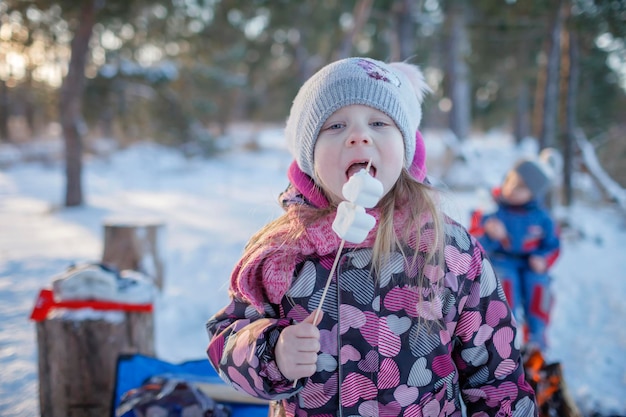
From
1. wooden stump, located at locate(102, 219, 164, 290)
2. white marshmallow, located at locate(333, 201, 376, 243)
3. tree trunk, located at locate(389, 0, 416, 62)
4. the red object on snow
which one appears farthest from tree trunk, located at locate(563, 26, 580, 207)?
white marshmallow, located at locate(333, 201, 376, 243)

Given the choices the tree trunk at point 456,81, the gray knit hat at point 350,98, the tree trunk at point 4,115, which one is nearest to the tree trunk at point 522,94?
the tree trunk at point 456,81

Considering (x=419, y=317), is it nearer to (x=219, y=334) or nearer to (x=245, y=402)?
(x=219, y=334)

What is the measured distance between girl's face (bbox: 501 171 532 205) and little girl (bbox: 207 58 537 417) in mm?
2433

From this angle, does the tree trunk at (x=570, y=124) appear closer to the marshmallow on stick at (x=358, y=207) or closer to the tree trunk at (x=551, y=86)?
the tree trunk at (x=551, y=86)

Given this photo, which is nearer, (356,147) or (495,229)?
(356,147)

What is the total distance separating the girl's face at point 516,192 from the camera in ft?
11.7

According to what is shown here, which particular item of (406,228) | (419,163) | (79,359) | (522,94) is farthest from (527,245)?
(522,94)

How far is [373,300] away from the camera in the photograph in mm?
1338

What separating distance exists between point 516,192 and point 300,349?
298 cm

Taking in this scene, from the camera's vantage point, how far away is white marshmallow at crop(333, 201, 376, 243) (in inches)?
44.8

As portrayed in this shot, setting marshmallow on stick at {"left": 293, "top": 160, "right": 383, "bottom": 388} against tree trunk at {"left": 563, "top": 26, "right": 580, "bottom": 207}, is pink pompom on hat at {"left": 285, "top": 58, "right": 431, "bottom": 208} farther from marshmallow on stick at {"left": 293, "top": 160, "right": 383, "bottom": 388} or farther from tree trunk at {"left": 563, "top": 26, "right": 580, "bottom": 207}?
tree trunk at {"left": 563, "top": 26, "right": 580, "bottom": 207}

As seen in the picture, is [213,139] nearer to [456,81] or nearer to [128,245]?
[456,81]

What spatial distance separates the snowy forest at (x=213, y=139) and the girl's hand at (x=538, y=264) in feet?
2.77

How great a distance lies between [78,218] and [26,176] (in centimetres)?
978
